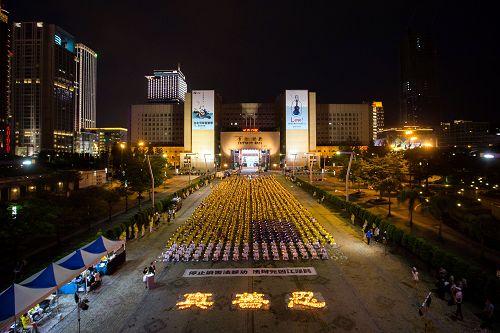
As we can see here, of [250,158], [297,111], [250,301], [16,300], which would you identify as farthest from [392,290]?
[250,158]

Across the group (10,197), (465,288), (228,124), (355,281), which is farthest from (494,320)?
(228,124)

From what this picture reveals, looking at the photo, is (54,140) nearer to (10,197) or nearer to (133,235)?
(10,197)

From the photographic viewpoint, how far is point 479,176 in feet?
163

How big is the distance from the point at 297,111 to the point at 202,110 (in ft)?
118

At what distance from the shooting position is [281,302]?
53.3 ft

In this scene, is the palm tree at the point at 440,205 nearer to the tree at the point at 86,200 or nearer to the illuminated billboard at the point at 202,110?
the tree at the point at 86,200

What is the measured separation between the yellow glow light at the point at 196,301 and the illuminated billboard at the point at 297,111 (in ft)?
400

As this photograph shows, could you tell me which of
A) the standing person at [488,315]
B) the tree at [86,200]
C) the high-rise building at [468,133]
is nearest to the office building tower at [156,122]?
the high-rise building at [468,133]

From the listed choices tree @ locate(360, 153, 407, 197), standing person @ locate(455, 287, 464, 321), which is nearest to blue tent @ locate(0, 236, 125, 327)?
standing person @ locate(455, 287, 464, 321)

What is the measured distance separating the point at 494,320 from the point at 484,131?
203 meters

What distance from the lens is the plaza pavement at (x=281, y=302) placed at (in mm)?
14102

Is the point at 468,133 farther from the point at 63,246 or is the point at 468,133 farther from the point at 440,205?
the point at 63,246

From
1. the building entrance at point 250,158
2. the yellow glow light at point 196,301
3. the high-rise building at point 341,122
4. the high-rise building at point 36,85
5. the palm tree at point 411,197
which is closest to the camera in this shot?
the yellow glow light at point 196,301

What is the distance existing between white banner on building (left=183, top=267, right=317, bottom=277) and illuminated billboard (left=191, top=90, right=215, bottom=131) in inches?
4577
